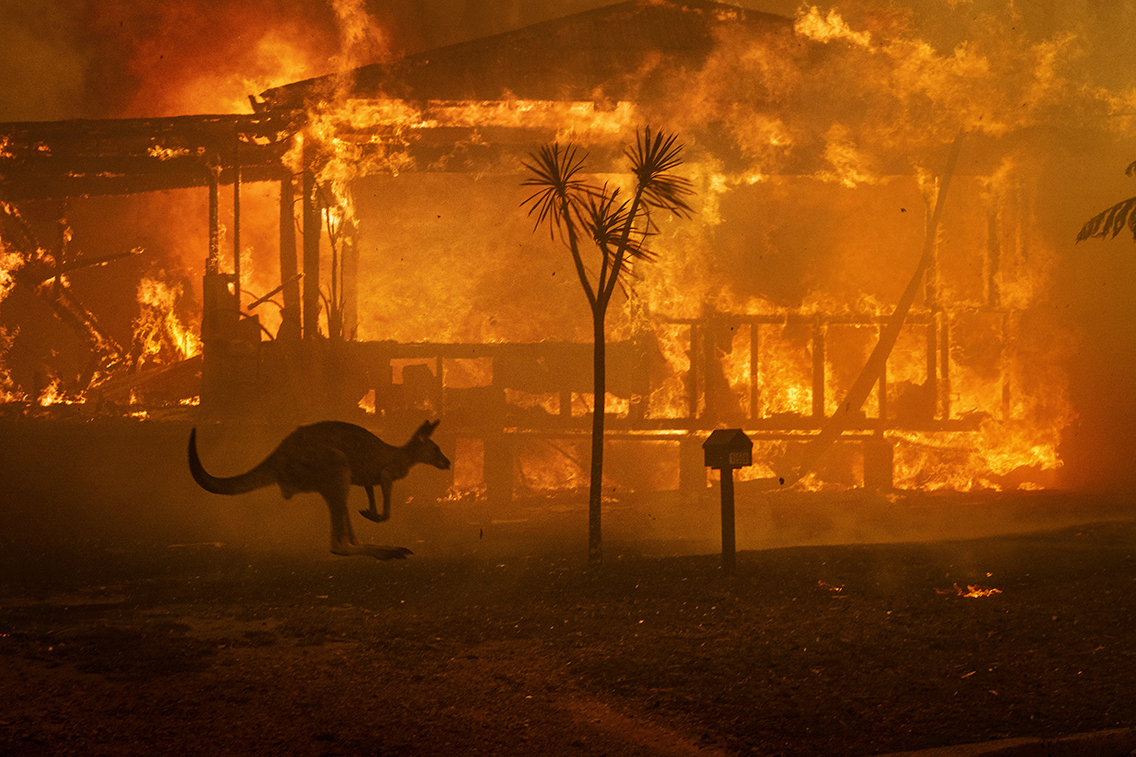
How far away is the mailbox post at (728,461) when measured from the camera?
7.42m

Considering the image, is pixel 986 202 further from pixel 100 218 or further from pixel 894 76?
pixel 100 218

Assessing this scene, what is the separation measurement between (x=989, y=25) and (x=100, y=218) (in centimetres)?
1824

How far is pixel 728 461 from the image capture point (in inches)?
293

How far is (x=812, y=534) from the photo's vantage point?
11.2 metres

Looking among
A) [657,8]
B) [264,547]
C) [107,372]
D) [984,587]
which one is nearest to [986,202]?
[657,8]

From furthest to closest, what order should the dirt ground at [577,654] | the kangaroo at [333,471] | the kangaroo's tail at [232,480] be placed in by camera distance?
the kangaroo at [333,471]
the kangaroo's tail at [232,480]
the dirt ground at [577,654]

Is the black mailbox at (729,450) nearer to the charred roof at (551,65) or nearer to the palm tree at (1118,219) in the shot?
the palm tree at (1118,219)

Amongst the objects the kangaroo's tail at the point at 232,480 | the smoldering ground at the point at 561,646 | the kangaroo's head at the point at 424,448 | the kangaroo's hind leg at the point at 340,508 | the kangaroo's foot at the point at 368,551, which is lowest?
the smoldering ground at the point at 561,646

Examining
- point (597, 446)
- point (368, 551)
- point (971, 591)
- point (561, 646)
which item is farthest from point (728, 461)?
point (368, 551)

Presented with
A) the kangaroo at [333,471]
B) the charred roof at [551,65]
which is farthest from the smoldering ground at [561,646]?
the charred roof at [551,65]

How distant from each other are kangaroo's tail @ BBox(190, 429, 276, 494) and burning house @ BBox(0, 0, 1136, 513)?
16.4ft

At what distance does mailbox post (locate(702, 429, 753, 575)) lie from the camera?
7418 millimetres

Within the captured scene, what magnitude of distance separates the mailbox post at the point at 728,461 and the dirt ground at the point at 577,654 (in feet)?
0.97

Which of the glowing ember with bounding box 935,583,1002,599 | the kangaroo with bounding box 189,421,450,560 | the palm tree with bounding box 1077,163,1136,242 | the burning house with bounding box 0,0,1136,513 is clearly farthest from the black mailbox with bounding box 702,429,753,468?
the burning house with bounding box 0,0,1136,513
